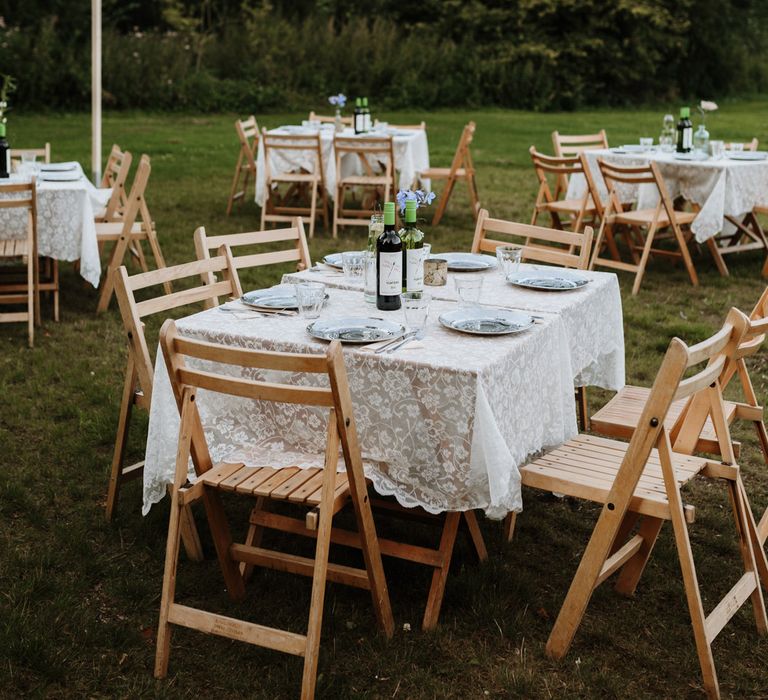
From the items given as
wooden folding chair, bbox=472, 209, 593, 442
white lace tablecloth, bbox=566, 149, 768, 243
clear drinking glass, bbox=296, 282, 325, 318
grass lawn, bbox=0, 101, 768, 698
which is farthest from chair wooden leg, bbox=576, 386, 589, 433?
white lace tablecloth, bbox=566, 149, 768, 243

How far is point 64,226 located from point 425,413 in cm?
408

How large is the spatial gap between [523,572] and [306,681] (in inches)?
41.2

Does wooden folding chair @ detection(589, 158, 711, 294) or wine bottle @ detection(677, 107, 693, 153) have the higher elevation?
wine bottle @ detection(677, 107, 693, 153)

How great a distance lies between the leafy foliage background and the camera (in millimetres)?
18172

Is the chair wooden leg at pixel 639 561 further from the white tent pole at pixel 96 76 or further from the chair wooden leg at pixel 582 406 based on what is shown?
the white tent pole at pixel 96 76

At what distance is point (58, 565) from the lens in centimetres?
347

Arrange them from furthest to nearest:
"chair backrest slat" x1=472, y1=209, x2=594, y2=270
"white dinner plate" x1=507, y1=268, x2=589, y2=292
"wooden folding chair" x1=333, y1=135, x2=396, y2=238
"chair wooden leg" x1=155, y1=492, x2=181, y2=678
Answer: "wooden folding chair" x1=333, y1=135, x2=396, y2=238, "chair backrest slat" x1=472, y1=209, x2=594, y2=270, "white dinner plate" x1=507, y1=268, x2=589, y2=292, "chair wooden leg" x1=155, y1=492, x2=181, y2=678

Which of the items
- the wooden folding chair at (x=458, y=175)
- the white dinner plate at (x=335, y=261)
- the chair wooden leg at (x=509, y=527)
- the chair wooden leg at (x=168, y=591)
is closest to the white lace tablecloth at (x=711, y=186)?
the wooden folding chair at (x=458, y=175)

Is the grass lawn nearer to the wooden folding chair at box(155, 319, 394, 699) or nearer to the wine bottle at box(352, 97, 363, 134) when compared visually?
the wooden folding chair at box(155, 319, 394, 699)

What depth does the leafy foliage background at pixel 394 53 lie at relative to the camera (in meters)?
18.2

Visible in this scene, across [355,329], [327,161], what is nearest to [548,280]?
[355,329]

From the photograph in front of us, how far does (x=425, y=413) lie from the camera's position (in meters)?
2.86

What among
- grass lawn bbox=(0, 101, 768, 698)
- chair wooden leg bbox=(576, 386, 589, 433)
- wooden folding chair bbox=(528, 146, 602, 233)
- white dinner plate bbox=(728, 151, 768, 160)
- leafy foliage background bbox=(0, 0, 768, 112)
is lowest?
grass lawn bbox=(0, 101, 768, 698)

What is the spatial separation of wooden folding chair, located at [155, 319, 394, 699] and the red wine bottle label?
2.22 feet
